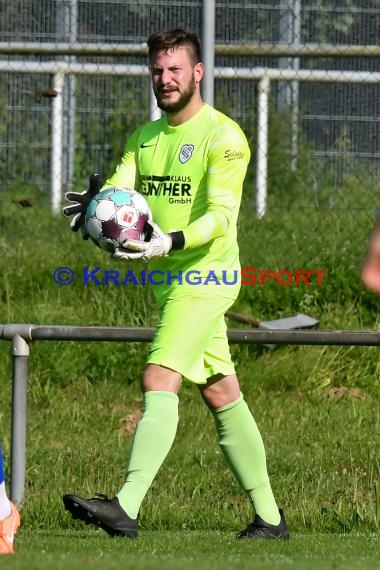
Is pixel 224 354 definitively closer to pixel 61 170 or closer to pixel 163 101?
pixel 163 101

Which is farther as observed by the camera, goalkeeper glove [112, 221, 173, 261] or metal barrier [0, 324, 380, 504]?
metal barrier [0, 324, 380, 504]

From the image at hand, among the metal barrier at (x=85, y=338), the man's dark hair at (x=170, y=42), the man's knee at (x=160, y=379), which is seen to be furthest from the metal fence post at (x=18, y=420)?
the man's dark hair at (x=170, y=42)

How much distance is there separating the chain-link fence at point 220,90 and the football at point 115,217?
3.57 m

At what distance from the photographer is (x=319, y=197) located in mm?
10094

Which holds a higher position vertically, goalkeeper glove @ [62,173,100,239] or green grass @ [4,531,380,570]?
goalkeeper glove @ [62,173,100,239]

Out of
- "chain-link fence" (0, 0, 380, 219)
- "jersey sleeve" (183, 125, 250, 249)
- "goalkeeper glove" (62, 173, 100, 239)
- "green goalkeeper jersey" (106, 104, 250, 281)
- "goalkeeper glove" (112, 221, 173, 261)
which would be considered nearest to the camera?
"goalkeeper glove" (112, 221, 173, 261)

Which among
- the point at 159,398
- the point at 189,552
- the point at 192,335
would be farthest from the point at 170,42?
the point at 189,552

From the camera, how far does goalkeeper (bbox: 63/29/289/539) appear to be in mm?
5719

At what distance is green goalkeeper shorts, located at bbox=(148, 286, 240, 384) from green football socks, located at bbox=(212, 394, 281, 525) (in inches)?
9.9

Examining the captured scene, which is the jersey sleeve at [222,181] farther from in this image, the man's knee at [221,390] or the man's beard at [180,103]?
the man's knee at [221,390]

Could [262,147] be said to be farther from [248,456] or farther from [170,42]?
[248,456]

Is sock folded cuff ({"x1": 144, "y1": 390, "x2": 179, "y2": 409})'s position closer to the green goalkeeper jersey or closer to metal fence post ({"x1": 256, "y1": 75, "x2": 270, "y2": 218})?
the green goalkeeper jersey

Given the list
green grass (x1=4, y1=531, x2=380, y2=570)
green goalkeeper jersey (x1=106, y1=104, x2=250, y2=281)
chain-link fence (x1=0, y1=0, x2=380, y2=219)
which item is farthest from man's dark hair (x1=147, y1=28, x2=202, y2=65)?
chain-link fence (x1=0, y1=0, x2=380, y2=219)

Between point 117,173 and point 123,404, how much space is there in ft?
9.17
